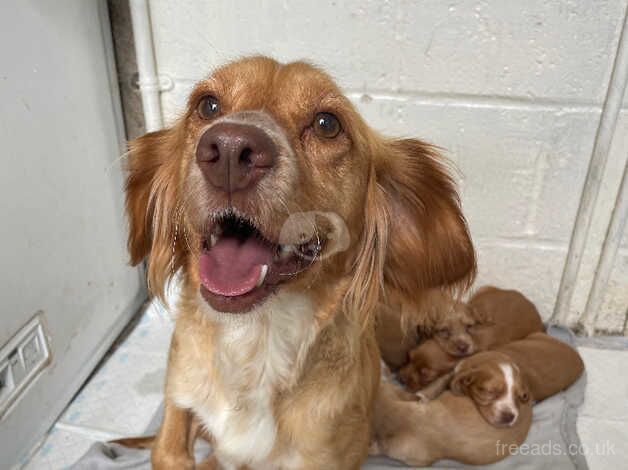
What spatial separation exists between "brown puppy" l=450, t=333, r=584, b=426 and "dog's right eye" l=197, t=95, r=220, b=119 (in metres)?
1.24

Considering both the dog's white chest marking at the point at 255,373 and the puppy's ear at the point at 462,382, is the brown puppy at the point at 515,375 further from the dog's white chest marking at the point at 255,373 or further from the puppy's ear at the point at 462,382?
the dog's white chest marking at the point at 255,373

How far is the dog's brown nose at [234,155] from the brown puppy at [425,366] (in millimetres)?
1408

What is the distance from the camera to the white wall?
181 cm

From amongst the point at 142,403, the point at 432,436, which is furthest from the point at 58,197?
the point at 432,436

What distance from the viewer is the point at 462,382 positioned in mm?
1855

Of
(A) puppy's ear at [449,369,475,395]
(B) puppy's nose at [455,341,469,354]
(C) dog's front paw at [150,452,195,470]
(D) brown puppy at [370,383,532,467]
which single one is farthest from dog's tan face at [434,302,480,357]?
(C) dog's front paw at [150,452,195,470]

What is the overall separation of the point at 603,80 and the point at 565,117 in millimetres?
162

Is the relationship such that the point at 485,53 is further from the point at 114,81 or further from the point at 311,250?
the point at 114,81

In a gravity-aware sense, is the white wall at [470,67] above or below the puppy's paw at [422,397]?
above

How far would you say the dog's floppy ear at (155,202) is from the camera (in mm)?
Answer: 1273

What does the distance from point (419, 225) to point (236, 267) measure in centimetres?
45

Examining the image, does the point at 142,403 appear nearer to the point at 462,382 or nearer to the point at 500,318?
the point at 462,382

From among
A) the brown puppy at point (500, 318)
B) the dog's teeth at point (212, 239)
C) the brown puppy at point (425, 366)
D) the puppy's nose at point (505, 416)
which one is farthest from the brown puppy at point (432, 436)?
the dog's teeth at point (212, 239)

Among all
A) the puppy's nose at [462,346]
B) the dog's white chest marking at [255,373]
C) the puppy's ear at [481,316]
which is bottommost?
the puppy's nose at [462,346]
